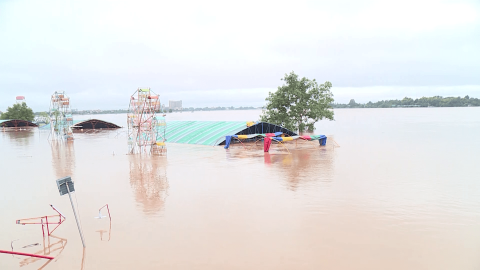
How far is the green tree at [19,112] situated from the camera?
71.4 metres

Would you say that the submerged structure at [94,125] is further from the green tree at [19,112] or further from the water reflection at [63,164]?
the water reflection at [63,164]

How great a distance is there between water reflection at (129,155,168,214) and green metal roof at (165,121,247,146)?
7851 millimetres

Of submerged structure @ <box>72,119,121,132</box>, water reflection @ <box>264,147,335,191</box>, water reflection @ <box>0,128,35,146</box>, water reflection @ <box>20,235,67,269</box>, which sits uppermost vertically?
submerged structure @ <box>72,119,121,132</box>

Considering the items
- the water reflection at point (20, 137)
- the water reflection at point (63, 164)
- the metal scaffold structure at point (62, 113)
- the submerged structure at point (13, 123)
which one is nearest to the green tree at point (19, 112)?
the submerged structure at point (13, 123)

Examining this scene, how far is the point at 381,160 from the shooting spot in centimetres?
1953

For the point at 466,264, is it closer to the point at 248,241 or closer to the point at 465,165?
the point at 248,241

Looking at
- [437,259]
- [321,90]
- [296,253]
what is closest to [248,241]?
[296,253]

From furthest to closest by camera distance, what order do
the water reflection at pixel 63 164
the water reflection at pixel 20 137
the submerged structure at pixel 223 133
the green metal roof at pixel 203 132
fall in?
the water reflection at pixel 20 137 < the green metal roof at pixel 203 132 < the submerged structure at pixel 223 133 < the water reflection at pixel 63 164

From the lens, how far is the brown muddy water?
739 centimetres

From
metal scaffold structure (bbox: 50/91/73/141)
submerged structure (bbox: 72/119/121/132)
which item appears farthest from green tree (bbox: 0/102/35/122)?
metal scaffold structure (bbox: 50/91/73/141)

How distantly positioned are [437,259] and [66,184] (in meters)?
8.31

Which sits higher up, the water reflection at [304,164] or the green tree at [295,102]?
the green tree at [295,102]

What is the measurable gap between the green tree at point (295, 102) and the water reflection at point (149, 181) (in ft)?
60.6

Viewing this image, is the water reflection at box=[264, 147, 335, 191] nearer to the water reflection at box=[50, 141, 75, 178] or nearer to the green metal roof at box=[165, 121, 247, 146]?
the green metal roof at box=[165, 121, 247, 146]
